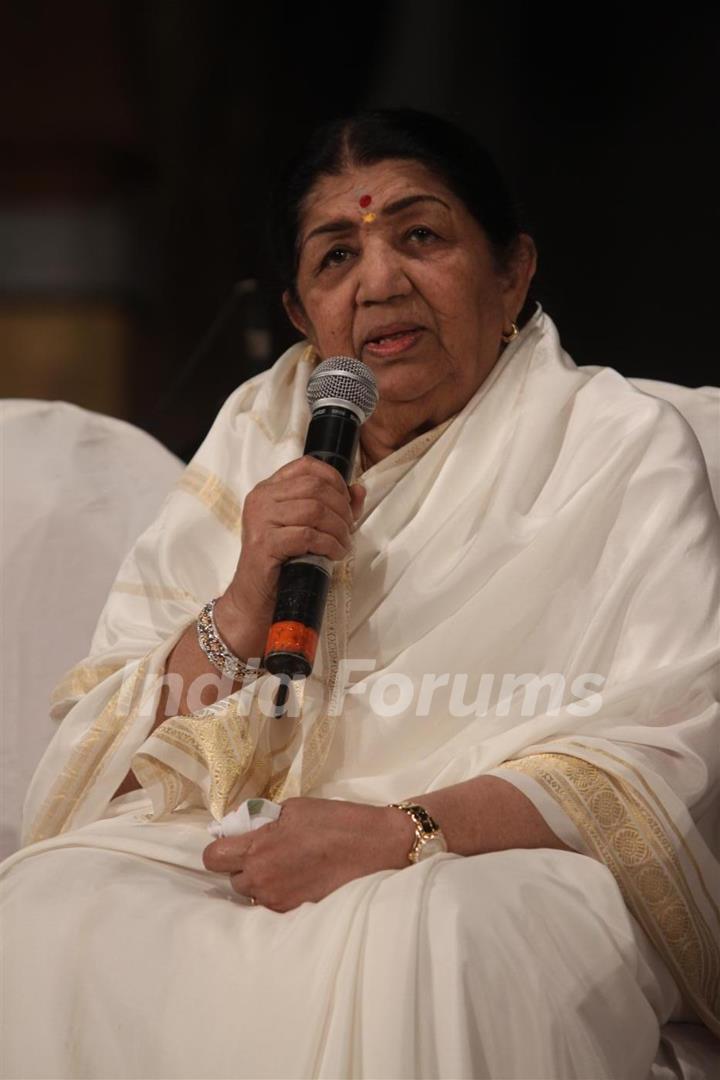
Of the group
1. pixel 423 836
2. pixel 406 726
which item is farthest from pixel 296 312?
pixel 423 836

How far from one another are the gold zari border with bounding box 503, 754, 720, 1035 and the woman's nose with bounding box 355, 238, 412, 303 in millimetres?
809

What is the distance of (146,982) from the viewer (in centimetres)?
160

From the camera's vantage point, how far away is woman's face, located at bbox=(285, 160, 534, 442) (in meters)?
2.25

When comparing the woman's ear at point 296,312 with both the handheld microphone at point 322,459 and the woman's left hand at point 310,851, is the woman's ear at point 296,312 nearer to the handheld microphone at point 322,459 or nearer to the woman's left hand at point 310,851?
the handheld microphone at point 322,459

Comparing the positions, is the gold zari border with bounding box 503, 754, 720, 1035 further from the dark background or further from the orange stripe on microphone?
the dark background

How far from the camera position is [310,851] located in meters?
1.72

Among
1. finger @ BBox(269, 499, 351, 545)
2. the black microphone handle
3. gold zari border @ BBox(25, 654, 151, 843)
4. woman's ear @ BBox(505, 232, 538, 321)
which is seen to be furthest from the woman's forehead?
gold zari border @ BBox(25, 654, 151, 843)

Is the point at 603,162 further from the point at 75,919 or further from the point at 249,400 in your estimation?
the point at 75,919

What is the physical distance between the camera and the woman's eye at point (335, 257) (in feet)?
7.70

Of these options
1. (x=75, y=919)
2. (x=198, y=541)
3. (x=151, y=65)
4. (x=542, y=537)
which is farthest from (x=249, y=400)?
(x=151, y=65)

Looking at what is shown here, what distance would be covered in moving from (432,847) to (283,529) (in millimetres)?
453

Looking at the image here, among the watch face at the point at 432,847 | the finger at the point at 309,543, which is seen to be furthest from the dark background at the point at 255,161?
the watch face at the point at 432,847

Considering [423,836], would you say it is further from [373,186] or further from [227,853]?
[373,186]

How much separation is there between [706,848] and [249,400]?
1108 millimetres
